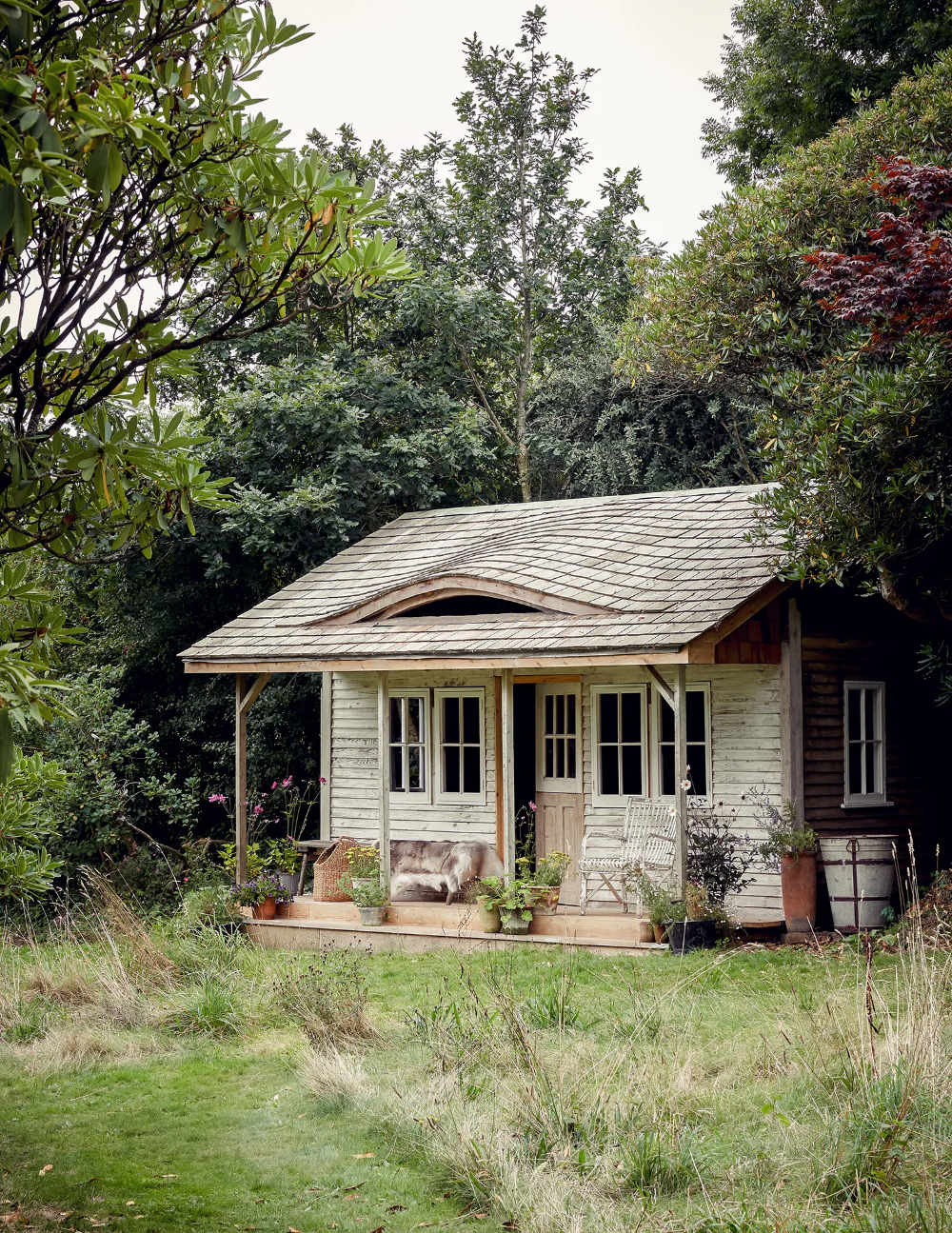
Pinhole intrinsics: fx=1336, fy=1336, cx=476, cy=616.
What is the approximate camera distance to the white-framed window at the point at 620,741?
14305 millimetres

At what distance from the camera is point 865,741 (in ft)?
46.2

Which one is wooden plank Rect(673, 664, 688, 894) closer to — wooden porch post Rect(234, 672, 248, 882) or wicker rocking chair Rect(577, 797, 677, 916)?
wicker rocking chair Rect(577, 797, 677, 916)

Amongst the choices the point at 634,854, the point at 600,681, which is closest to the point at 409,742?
the point at 600,681

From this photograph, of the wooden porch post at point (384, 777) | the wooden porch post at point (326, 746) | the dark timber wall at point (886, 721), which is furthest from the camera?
the wooden porch post at point (326, 746)

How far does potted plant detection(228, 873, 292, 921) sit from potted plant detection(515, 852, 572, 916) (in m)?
3.18

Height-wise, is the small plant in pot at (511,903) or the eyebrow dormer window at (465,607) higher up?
the eyebrow dormer window at (465,607)

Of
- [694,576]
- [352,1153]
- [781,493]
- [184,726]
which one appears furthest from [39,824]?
[184,726]

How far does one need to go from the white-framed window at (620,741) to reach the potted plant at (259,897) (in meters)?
3.79

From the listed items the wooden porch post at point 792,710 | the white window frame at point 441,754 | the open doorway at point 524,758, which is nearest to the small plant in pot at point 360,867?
the white window frame at point 441,754

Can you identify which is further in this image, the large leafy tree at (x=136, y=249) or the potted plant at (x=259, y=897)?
the potted plant at (x=259, y=897)

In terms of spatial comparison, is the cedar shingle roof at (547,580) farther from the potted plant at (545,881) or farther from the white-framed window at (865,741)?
the potted plant at (545,881)

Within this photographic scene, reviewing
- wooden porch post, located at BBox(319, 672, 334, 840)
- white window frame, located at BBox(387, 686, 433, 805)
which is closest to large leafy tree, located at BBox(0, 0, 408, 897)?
white window frame, located at BBox(387, 686, 433, 805)

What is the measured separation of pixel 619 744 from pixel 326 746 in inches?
176

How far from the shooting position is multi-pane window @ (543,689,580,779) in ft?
49.1
